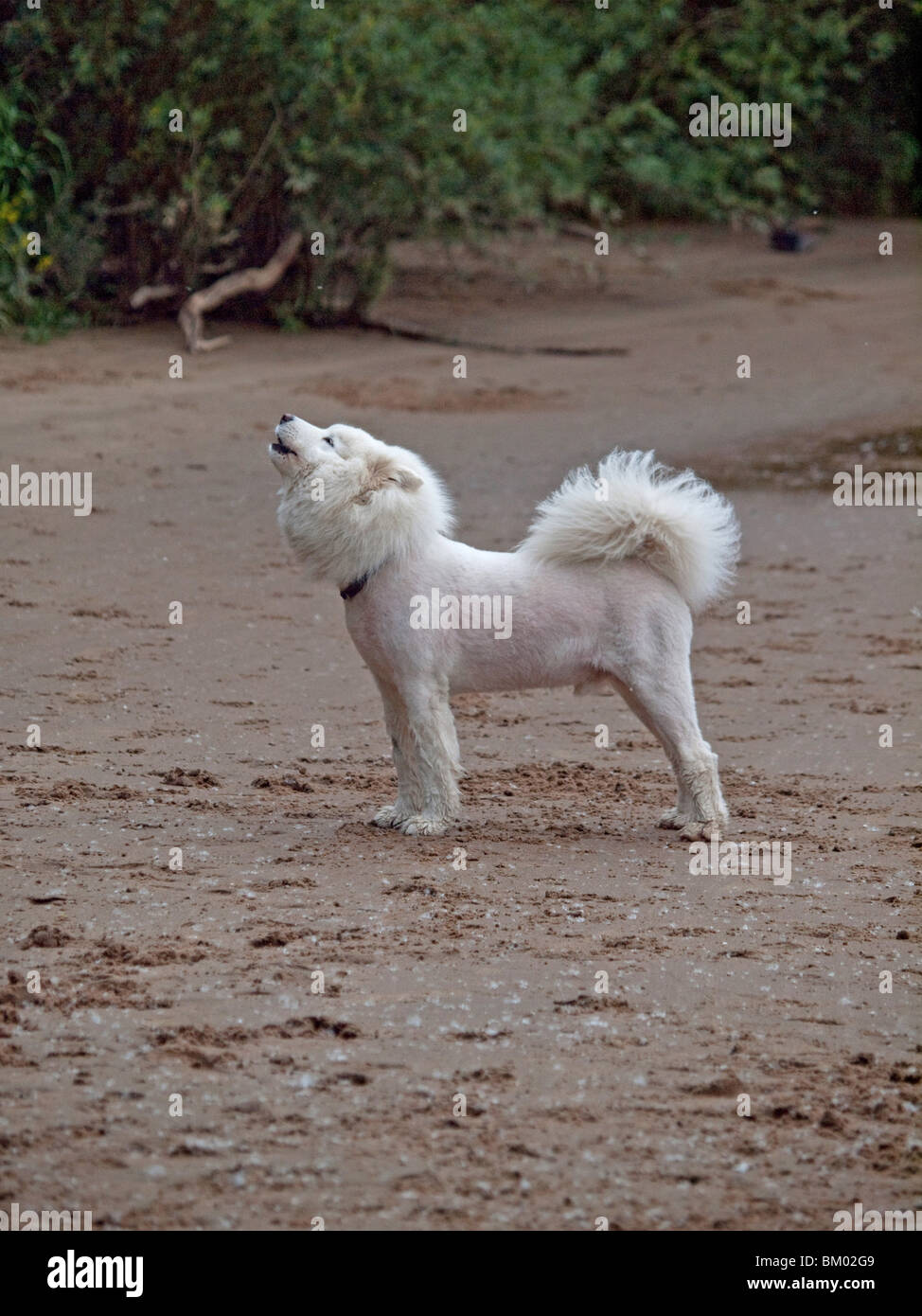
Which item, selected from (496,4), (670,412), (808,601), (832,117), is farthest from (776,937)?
(832,117)

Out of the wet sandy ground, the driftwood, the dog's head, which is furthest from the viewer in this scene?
the driftwood

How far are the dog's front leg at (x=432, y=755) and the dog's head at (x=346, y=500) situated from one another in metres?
0.48

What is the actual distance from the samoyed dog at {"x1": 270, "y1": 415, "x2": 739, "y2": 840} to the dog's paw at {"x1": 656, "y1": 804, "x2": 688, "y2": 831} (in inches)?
2.1

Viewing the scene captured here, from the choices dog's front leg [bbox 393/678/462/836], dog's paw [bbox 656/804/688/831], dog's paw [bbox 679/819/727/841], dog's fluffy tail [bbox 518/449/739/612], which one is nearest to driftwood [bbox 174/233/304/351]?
dog's fluffy tail [bbox 518/449/739/612]

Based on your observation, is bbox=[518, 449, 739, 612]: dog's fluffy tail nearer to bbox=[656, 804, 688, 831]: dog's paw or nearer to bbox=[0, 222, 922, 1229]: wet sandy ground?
bbox=[656, 804, 688, 831]: dog's paw

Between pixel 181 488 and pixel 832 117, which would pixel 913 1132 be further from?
pixel 832 117

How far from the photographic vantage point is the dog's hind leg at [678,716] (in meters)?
5.94

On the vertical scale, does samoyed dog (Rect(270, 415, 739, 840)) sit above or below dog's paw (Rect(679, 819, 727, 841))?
above

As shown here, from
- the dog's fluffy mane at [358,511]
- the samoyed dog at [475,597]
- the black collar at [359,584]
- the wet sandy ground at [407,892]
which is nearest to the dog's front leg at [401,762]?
the samoyed dog at [475,597]

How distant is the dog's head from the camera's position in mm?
5879

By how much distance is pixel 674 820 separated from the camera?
20.3 ft

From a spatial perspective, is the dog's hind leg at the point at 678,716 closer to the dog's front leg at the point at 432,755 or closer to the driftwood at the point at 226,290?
the dog's front leg at the point at 432,755

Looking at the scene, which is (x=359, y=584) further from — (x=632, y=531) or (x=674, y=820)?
(x=674, y=820)

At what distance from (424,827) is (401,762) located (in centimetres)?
25
